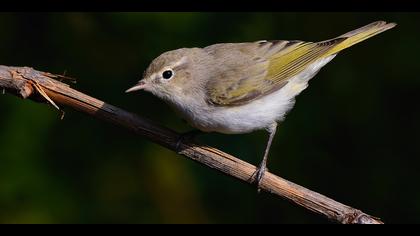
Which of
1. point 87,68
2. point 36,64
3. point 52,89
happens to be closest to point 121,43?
point 87,68

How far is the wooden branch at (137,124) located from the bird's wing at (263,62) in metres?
0.62

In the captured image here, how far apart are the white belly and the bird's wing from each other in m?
0.05

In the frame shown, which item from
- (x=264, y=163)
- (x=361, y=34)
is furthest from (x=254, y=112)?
(x=361, y=34)

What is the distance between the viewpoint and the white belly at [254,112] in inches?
166

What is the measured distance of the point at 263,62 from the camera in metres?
4.65

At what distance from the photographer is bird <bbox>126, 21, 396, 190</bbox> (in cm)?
422

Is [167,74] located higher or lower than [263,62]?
lower

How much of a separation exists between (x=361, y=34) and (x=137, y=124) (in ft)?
5.50

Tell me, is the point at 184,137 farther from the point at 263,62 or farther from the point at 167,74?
the point at 263,62

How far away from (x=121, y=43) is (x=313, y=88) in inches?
55.1

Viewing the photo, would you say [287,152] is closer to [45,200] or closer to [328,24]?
[328,24]

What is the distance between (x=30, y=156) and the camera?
4809 millimetres

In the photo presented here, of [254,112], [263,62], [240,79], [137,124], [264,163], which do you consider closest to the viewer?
[137,124]

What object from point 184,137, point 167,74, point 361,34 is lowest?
point 184,137
